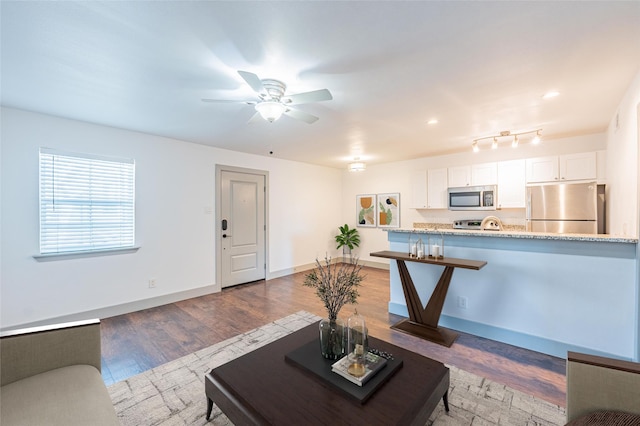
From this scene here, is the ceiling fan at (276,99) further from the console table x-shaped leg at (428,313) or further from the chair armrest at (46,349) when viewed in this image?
the console table x-shaped leg at (428,313)

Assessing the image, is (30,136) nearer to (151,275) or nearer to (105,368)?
(151,275)

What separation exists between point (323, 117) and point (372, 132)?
94 cm

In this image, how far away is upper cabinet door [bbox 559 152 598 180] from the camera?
12.5 ft

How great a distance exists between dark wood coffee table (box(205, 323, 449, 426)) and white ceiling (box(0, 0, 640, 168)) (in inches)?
82.3

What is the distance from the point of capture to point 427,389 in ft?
4.87

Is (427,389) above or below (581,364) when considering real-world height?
below

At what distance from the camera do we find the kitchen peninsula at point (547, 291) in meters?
2.30

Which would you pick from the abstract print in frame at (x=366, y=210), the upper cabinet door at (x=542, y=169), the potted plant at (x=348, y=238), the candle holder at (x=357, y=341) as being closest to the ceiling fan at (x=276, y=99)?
the candle holder at (x=357, y=341)

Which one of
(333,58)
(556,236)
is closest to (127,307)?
(333,58)

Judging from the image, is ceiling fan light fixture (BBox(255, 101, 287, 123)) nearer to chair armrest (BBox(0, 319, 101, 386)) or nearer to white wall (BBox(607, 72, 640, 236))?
chair armrest (BBox(0, 319, 101, 386))

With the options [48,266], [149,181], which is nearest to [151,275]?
[48,266]

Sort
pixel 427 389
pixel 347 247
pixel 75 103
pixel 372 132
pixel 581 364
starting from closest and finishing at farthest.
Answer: pixel 581 364 → pixel 427 389 → pixel 75 103 → pixel 372 132 → pixel 347 247

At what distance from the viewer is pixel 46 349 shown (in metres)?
1.54

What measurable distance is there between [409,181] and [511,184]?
6.12 ft
